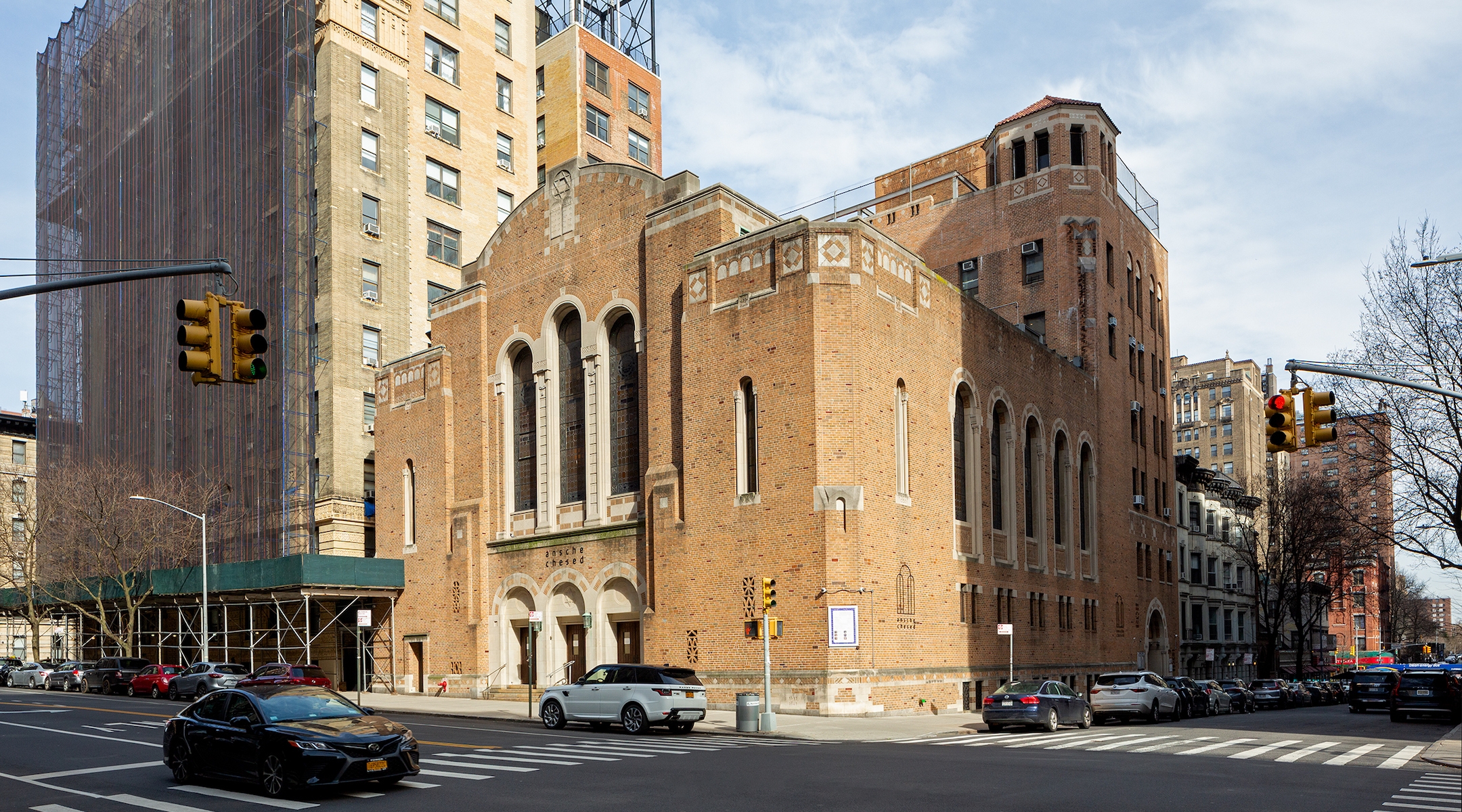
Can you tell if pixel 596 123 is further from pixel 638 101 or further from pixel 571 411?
pixel 571 411

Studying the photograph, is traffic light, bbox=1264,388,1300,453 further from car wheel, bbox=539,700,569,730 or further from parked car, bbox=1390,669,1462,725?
parked car, bbox=1390,669,1462,725

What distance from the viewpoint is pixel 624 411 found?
37938 millimetres

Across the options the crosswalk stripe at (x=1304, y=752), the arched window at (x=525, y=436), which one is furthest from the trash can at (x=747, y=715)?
the arched window at (x=525, y=436)

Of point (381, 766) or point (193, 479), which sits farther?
point (193, 479)

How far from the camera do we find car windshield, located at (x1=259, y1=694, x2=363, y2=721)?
15.1 metres

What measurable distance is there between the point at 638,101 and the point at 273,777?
202ft

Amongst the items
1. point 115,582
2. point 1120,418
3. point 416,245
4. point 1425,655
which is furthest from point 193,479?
point 1425,655

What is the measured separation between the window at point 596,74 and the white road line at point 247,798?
56.4 m

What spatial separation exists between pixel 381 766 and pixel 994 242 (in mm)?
43617

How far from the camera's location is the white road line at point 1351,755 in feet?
63.3

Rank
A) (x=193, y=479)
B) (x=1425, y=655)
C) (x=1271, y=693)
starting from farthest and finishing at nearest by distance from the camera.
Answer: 1. (x=1425, y=655)
2. (x=193, y=479)
3. (x=1271, y=693)

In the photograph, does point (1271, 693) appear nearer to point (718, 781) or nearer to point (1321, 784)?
point (1321, 784)

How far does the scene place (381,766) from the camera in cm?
1477

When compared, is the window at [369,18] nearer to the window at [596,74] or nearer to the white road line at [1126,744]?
the window at [596,74]
